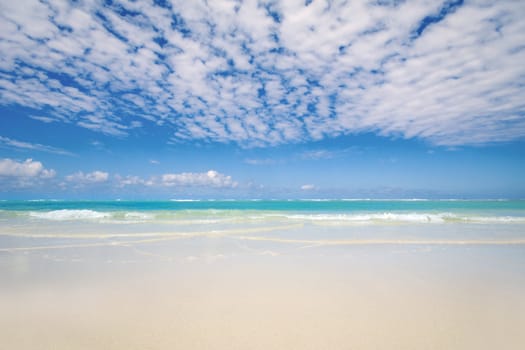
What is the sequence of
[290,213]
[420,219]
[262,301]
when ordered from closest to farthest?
1. [262,301]
2. [420,219]
3. [290,213]

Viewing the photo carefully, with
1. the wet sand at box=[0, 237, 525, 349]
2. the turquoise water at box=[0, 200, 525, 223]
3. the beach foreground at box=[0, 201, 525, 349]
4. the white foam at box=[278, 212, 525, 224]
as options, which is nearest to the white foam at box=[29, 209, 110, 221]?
the turquoise water at box=[0, 200, 525, 223]

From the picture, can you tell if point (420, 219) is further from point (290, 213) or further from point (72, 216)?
point (72, 216)

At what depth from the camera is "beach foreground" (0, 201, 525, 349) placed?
3402 millimetres

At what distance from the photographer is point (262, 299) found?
466 cm

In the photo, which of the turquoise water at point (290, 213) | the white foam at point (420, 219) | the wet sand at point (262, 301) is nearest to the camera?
the wet sand at point (262, 301)

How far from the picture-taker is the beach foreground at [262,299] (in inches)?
134

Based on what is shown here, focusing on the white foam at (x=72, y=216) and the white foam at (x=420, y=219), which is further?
the white foam at (x=72, y=216)

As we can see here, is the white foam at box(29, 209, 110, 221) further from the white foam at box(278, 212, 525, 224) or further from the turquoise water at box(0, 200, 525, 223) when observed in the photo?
the white foam at box(278, 212, 525, 224)

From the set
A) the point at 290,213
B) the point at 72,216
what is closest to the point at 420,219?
the point at 290,213

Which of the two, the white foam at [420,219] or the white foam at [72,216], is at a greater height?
the white foam at [72,216]

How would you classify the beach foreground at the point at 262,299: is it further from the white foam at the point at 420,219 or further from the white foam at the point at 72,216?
the white foam at the point at 72,216

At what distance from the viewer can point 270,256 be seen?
802cm

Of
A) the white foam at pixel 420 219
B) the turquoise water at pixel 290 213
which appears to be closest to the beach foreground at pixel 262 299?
the white foam at pixel 420 219

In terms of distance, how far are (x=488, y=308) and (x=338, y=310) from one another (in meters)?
2.43
